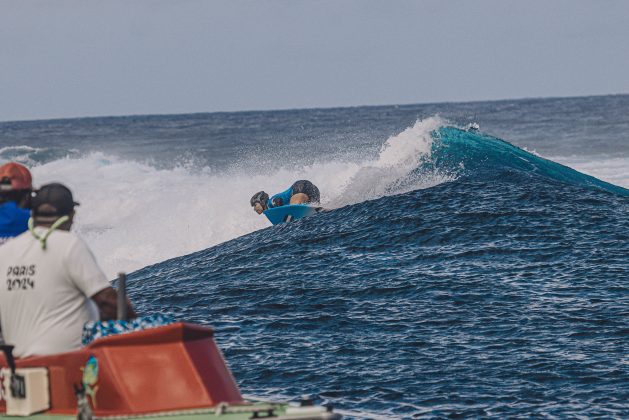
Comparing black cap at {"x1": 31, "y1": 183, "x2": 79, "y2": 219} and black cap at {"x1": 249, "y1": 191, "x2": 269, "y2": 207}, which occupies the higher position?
black cap at {"x1": 31, "y1": 183, "x2": 79, "y2": 219}

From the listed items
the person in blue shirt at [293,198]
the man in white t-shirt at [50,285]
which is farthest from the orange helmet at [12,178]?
the person in blue shirt at [293,198]

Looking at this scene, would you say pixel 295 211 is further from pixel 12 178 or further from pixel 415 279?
pixel 12 178

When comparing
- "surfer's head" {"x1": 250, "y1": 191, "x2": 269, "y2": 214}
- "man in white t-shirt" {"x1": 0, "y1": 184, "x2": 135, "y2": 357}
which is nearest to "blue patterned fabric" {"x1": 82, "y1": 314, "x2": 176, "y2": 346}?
"man in white t-shirt" {"x1": 0, "y1": 184, "x2": 135, "y2": 357}

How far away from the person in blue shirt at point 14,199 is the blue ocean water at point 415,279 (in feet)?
14.4

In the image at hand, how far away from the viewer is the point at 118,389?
6.89 meters

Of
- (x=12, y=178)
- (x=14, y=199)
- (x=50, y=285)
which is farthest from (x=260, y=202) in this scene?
(x=50, y=285)

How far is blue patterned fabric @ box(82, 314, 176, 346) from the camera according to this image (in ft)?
22.7

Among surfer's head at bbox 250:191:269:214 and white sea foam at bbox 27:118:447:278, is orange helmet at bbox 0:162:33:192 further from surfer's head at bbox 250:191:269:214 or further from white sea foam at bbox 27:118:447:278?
surfer's head at bbox 250:191:269:214

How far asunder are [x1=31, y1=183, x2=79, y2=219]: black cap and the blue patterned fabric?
0.76m

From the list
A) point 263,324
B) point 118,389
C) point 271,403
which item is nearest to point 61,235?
point 118,389

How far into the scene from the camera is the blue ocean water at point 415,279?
1190 cm

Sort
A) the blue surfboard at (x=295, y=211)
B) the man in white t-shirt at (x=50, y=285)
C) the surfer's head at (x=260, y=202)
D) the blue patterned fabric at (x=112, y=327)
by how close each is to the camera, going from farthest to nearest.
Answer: the surfer's head at (x=260, y=202)
the blue surfboard at (x=295, y=211)
the blue patterned fabric at (x=112, y=327)
the man in white t-shirt at (x=50, y=285)

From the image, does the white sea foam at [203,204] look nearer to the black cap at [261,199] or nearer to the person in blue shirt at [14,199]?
the black cap at [261,199]

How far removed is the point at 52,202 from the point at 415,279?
1093cm
